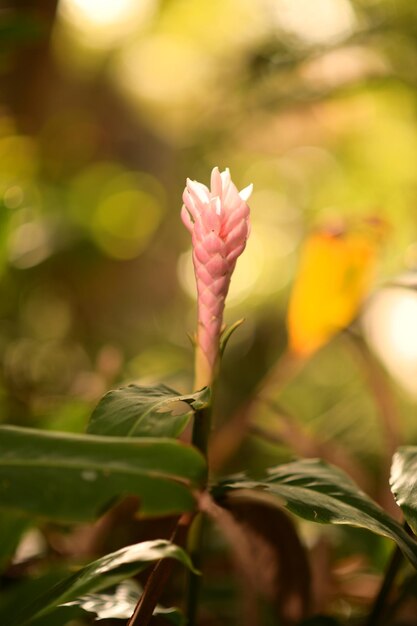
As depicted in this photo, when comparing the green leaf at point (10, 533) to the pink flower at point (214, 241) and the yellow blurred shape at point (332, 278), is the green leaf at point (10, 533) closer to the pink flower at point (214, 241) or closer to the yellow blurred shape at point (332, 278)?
the pink flower at point (214, 241)

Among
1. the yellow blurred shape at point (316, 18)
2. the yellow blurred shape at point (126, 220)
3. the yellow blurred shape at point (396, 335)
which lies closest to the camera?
the yellow blurred shape at point (316, 18)

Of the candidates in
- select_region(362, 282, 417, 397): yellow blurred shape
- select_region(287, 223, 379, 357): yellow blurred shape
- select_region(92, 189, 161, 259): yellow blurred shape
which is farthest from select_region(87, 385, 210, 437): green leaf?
select_region(92, 189, 161, 259): yellow blurred shape

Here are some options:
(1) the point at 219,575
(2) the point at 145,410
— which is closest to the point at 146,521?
(1) the point at 219,575

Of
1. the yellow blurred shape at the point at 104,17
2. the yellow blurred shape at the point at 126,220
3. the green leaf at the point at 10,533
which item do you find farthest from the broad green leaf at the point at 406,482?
the yellow blurred shape at the point at 104,17

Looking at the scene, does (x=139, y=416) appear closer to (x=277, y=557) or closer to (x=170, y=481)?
(x=170, y=481)

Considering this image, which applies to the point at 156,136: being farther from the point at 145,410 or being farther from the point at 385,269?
the point at 145,410

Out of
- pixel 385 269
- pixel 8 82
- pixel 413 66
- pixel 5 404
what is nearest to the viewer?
pixel 413 66

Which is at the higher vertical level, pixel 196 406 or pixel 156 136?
pixel 156 136
